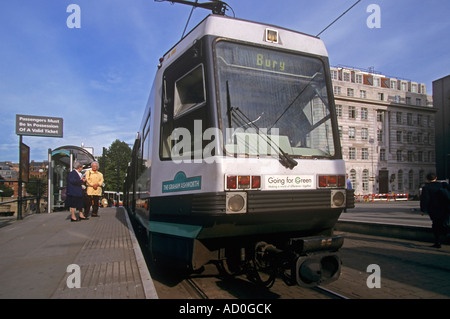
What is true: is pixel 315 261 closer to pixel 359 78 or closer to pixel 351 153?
pixel 351 153

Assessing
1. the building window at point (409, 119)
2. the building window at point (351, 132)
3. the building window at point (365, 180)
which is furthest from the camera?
the building window at point (409, 119)

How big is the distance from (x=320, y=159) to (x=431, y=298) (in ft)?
7.22

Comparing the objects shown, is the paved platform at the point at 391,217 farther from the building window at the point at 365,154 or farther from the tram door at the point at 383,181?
the tram door at the point at 383,181

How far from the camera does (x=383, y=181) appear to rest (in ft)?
175

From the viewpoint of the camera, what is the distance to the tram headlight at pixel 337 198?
3.87 metres

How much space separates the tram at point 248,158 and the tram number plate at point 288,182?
1 centimetres

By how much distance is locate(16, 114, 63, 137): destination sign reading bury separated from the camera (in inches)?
496

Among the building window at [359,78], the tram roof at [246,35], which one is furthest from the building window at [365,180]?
the tram roof at [246,35]

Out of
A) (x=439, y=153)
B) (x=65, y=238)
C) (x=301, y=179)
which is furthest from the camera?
(x=439, y=153)

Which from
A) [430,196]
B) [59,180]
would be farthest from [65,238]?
[59,180]

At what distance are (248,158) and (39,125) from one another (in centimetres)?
1266

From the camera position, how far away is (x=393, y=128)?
55219 mm

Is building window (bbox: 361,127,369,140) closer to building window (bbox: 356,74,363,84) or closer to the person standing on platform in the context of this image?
building window (bbox: 356,74,363,84)
